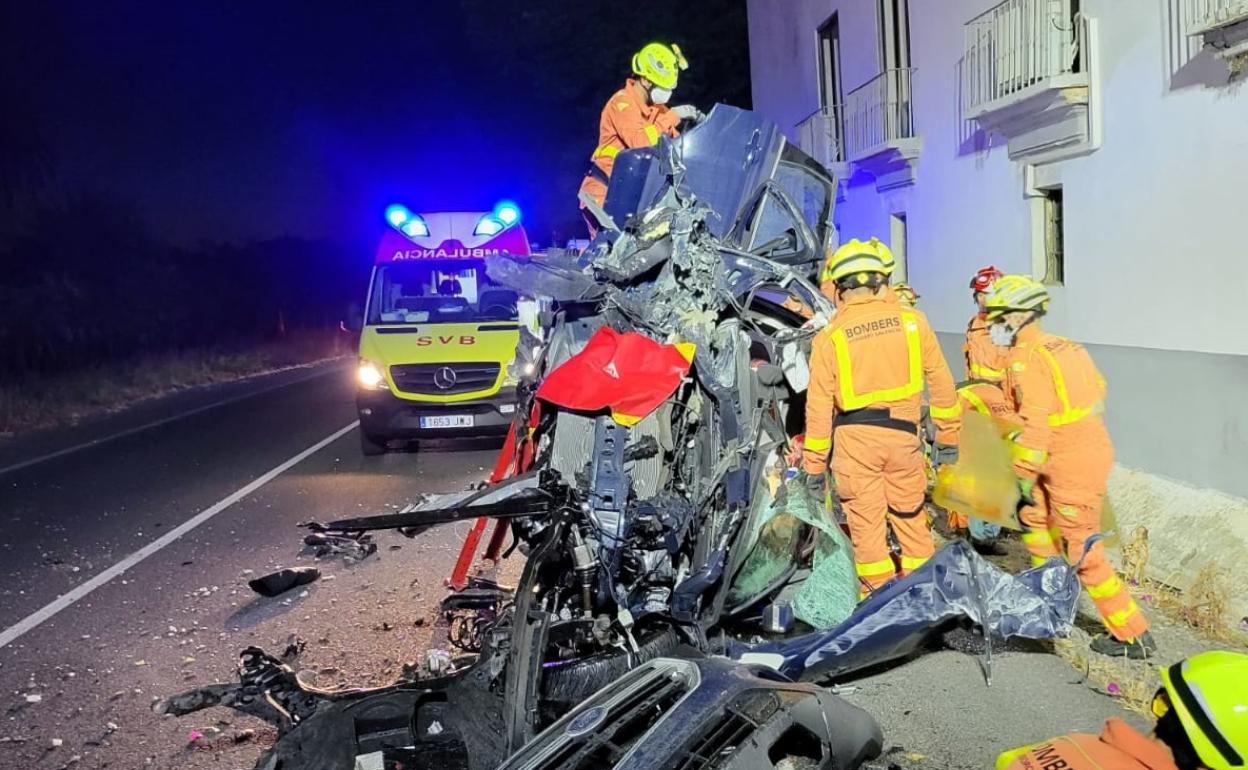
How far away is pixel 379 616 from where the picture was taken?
5043 mm

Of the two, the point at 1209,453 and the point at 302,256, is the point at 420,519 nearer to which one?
the point at 1209,453

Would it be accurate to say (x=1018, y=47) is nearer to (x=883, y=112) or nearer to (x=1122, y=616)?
(x=883, y=112)

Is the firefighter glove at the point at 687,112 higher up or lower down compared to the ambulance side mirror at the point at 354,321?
higher up

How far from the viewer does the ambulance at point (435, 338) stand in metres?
A: 9.04

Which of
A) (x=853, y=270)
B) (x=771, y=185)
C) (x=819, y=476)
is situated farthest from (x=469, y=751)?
(x=771, y=185)

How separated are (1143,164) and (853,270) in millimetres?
3777

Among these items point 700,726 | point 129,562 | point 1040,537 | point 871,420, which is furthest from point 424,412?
point 700,726

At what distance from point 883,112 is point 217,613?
10.4 meters

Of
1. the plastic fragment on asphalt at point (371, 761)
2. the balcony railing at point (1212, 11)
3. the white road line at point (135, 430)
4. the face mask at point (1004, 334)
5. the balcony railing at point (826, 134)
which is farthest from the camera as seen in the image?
the balcony railing at point (826, 134)

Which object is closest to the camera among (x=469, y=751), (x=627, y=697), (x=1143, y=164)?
(x=627, y=697)

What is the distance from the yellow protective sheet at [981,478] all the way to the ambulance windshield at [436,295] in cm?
561

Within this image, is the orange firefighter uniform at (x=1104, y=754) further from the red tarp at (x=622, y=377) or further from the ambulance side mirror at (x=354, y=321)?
the ambulance side mirror at (x=354, y=321)

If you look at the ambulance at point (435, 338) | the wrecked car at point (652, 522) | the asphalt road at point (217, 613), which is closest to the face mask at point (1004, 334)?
the wrecked car at point (652, 522)

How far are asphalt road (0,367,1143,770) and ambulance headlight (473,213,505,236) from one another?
2482 millimetres
